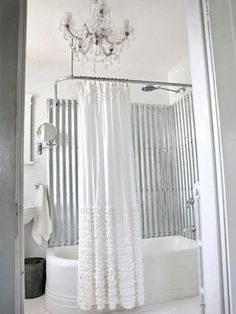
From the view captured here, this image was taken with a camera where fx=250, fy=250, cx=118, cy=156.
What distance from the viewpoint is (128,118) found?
7.95ft

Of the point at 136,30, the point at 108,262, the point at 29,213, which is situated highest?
the point at 136,30

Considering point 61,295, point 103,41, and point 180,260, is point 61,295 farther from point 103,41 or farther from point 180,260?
point 103,41

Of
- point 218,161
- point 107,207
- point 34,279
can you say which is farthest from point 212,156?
point 34,279

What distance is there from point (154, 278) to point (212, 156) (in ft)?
6.67

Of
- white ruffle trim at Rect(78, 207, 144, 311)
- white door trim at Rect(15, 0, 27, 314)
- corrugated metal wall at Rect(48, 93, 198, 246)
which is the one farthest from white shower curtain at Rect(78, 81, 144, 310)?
white door trim at Rect(15, 0, 27, 314)

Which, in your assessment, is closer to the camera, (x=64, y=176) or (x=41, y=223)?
(x=41, y=223)

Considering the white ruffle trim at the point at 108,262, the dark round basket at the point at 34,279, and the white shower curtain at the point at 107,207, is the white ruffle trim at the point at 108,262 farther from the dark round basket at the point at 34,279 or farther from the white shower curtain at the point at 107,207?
the dark round basket at the point at 34,279

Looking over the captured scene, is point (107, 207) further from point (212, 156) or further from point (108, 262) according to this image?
point (212, 156)

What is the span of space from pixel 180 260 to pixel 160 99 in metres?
2.29

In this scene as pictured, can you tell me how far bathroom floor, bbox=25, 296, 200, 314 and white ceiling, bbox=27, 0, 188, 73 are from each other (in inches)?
112

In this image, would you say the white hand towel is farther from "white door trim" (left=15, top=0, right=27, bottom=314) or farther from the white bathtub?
"white door trim" (left=15, top=0, right=27, bottom=314)

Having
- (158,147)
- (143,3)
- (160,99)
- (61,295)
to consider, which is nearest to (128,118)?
(143,3)

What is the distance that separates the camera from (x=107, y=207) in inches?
86.9

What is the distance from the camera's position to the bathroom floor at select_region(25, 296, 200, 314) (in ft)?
7.64
